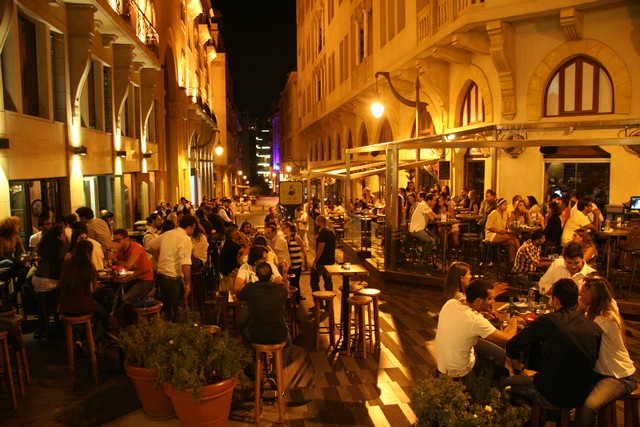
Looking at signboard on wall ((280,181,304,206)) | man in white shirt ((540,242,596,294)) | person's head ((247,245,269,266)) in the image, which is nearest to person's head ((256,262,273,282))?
person's head ((247,245,269,266))

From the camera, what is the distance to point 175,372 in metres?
5.21

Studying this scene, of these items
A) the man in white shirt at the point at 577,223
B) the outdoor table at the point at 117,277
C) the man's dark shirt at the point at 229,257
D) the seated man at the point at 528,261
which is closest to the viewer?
the outdoor table at the point at 117,277

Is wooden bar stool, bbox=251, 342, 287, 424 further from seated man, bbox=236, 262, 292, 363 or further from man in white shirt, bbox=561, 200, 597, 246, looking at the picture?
man in white shirt, bbox=561, 200, 597, 246

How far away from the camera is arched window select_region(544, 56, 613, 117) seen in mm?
13859

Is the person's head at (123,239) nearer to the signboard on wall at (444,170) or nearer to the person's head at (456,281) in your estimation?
the person's head at (456,281)

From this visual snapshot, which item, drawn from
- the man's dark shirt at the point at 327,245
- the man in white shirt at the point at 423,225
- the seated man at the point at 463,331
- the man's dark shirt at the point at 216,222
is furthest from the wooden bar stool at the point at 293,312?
the man's dark shirt at the point at 216,222

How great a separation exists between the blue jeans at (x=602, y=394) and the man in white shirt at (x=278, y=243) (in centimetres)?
604

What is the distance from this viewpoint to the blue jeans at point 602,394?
4.59m

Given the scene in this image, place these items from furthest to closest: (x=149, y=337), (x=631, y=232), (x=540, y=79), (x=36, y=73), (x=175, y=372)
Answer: (x=540, y=79)
(x=36, y=73)
(x=631, y=232)
(x=149, y=337)
(x=175, y=372)

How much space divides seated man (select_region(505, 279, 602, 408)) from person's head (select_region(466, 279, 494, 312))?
17.0 inches

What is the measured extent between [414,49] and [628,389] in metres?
14.4

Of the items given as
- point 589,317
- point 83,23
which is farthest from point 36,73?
point 589,317

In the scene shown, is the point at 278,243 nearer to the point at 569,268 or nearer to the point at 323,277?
the point at 323,277

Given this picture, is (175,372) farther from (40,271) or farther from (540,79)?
(540,79)
